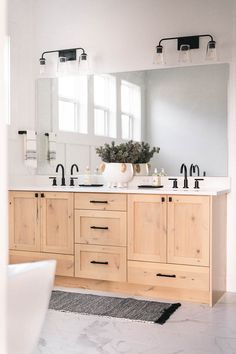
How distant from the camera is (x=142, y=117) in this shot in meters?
4.08

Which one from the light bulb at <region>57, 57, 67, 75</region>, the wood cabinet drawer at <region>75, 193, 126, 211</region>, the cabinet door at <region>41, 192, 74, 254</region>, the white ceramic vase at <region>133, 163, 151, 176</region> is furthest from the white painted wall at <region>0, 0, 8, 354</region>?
the light bulb at <region>57, 57, 67, 75</region>

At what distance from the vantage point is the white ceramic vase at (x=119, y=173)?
12.9ft

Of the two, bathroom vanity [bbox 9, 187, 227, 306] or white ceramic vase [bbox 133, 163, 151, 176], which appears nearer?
bathroom vanity [bbox 9, 187, 227, 306]

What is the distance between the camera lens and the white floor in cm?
252

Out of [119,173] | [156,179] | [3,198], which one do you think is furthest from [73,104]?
[3,198]

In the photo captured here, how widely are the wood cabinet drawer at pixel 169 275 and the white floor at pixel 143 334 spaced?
7.3 inches

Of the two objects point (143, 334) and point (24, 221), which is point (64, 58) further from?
point (143, 334)

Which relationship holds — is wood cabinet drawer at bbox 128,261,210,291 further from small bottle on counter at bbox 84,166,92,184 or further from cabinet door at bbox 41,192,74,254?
small bottle on counter at bbox 84,166,92,184

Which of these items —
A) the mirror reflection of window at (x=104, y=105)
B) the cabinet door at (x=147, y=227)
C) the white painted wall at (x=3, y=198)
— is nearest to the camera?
the white painted wall at (x=3, y=198)

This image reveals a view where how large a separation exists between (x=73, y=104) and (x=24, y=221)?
126cm

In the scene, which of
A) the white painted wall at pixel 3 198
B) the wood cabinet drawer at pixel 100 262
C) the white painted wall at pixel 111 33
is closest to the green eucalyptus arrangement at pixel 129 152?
the white painted wall at pixel 111 33

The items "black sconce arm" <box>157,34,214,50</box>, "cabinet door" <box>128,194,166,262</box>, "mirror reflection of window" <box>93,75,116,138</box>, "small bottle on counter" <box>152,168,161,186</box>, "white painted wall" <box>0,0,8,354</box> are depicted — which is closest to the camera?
"white painted wall" <box>0,0,8,354</box>

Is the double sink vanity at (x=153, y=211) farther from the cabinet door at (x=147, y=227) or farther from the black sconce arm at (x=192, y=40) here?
the black sconce arm at (x=192, y=40)

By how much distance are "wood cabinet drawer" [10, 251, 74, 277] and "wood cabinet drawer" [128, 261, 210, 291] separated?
1.77 feet
